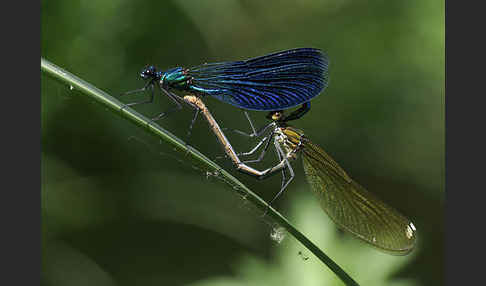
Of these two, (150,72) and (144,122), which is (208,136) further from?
(144,122)

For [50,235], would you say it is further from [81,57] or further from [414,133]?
[414,133]

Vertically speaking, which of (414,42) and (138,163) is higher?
(414,42)

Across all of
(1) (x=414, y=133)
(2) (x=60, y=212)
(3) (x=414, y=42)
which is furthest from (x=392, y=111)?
(2) (x=60, y=212)

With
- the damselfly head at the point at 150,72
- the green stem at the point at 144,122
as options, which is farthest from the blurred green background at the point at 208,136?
the green stem at the point at 144,122

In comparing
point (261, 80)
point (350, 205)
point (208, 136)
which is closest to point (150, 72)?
point (261, 80)

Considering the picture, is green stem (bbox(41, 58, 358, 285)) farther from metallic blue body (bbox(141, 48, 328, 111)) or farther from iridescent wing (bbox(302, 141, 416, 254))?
iridescent wing (bbox(302, 141, 416, 254))

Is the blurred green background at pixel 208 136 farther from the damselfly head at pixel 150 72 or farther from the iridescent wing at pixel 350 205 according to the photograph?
the damselfly head at pixel 150 72
